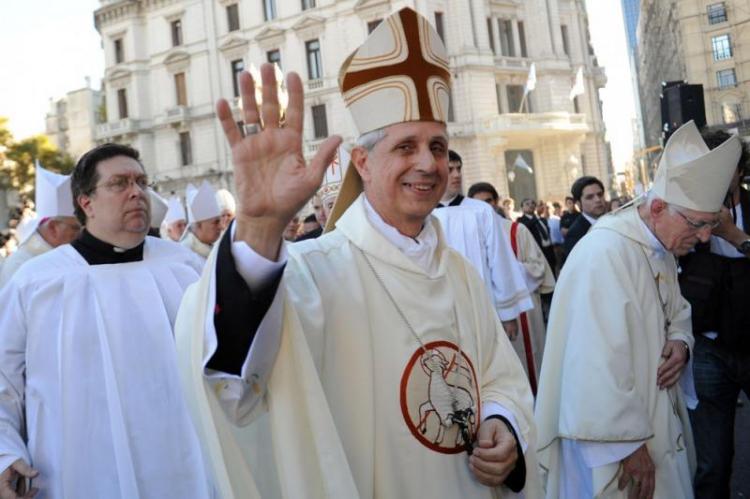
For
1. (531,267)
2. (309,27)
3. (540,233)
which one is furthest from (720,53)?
(309,27)

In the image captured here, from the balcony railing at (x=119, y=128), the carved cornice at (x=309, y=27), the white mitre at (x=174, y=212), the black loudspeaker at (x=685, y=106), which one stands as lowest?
the white mitre at (x=174, y=212)

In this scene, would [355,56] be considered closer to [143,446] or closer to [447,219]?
[143,446]

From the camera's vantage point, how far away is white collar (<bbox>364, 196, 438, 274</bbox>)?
240 cm

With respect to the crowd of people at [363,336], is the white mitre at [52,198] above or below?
above

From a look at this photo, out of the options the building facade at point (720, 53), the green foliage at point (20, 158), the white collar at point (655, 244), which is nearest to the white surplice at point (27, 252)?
the white collar at point (655, 244)

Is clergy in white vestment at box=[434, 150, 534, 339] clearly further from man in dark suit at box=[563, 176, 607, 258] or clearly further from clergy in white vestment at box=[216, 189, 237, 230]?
clergy in white vestment at box=[216, 189, 237, 230]

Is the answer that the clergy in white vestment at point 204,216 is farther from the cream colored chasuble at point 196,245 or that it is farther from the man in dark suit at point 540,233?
the man in dark suit at point 540,233

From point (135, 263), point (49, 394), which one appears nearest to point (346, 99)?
point (135, 263)

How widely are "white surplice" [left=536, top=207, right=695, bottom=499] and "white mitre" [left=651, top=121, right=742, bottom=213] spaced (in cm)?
23

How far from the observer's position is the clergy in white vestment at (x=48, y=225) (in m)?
4.98

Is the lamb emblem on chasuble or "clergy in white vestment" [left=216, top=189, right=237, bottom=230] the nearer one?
the lamb emblem on chasuble

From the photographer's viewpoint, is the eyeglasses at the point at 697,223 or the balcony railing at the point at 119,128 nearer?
the eyeglasses at the point at 697,223

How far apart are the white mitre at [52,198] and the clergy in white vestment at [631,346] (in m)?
3.27

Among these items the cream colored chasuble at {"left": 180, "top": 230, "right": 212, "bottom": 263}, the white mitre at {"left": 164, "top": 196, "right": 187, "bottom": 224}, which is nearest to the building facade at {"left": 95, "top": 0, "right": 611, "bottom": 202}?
the white mitre at {"left": 164, "top": 196, "right": 187, "bottom": 224}
